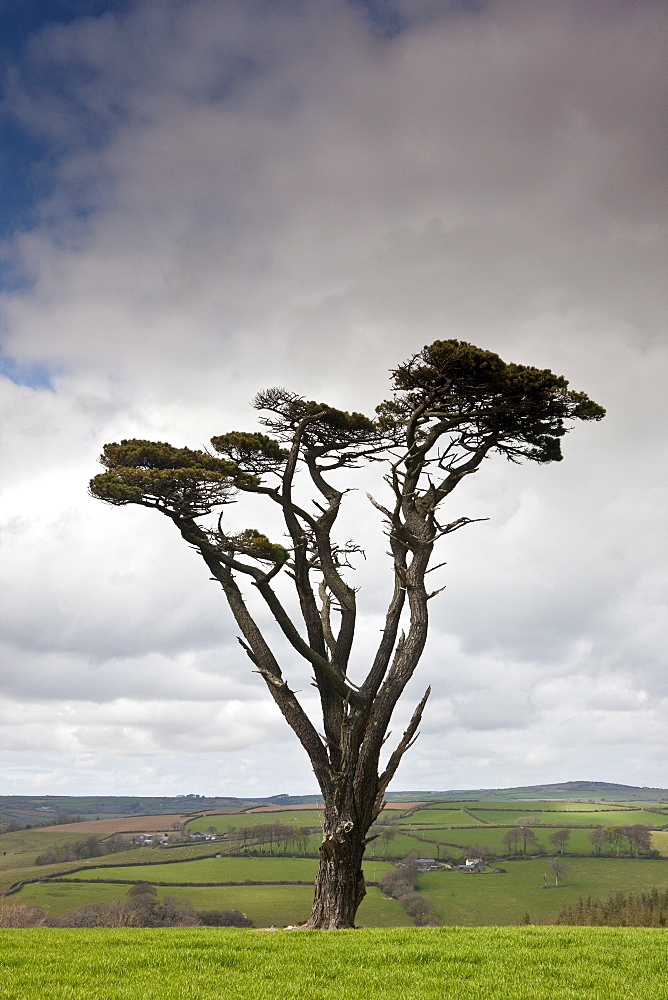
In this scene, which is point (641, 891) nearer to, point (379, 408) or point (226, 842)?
point (226, 842)

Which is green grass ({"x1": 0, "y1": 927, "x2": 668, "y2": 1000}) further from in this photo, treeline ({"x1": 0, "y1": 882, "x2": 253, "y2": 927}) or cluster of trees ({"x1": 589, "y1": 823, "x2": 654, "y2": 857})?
cluster of trees ({"x1": 589, "y1": 823, "x2": 654, "y2": 857})

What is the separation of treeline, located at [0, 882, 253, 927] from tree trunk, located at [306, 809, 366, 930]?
17.6 m

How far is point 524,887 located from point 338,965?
247ft

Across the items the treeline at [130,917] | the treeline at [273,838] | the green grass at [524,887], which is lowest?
the green grass at [524,887]

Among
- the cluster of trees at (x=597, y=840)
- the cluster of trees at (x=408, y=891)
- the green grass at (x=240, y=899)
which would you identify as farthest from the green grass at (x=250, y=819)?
the green grass at (x=240, y=899)

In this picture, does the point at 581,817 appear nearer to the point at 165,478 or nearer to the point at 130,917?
the point at 130,917

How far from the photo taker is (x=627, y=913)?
→ 48.7 meters

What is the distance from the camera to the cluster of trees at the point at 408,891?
2453 inches

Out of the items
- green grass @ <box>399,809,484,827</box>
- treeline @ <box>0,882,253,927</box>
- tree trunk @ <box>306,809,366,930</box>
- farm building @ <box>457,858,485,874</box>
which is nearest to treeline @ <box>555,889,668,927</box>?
farm building @ <box>457,858,485,874</box>

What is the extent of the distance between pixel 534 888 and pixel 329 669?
69718 millimetres

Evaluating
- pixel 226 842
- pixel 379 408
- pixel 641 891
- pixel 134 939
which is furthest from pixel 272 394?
pixel 226 842

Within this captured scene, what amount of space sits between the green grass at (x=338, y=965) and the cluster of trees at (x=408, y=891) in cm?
5352

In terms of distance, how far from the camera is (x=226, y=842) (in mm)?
92562

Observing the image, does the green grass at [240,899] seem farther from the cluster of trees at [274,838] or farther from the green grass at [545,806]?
Answer: the green grass at [545,806]
